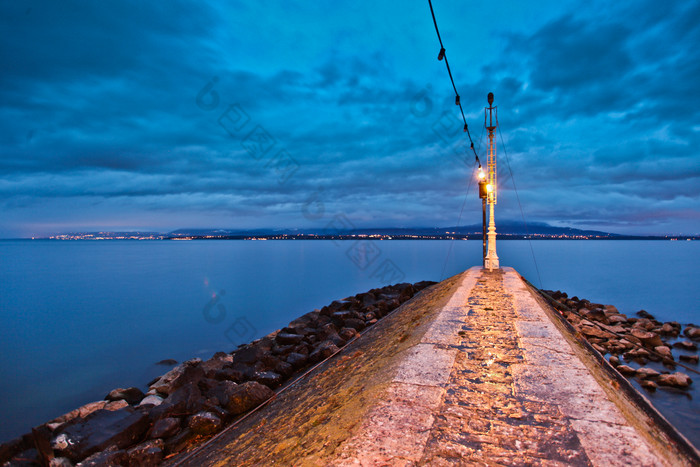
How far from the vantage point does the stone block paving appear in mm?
2484

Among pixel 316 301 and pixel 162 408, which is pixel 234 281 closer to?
pixel 316 301

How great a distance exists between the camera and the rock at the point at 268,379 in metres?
7.21

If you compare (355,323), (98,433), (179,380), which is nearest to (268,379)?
(179,380)

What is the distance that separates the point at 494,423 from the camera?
2.90m

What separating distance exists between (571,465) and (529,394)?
1040 mm

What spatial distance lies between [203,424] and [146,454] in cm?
82

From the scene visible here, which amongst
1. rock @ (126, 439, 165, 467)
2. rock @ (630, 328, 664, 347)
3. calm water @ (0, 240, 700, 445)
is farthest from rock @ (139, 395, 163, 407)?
rock @ (630, 328, 664, 347)

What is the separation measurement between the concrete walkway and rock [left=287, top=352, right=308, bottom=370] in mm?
4235

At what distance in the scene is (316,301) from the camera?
76.6 feet

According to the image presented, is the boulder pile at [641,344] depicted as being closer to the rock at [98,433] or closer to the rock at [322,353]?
the rock at [322,353]

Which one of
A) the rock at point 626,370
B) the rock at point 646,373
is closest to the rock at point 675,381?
the rock at point 646,373

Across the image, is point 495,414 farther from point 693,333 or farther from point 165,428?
point 693,333

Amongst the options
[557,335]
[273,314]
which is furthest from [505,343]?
[273,314]

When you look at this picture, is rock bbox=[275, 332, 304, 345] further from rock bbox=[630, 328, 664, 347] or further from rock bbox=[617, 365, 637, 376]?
rock bbox=[630, 328, 664, 347]
